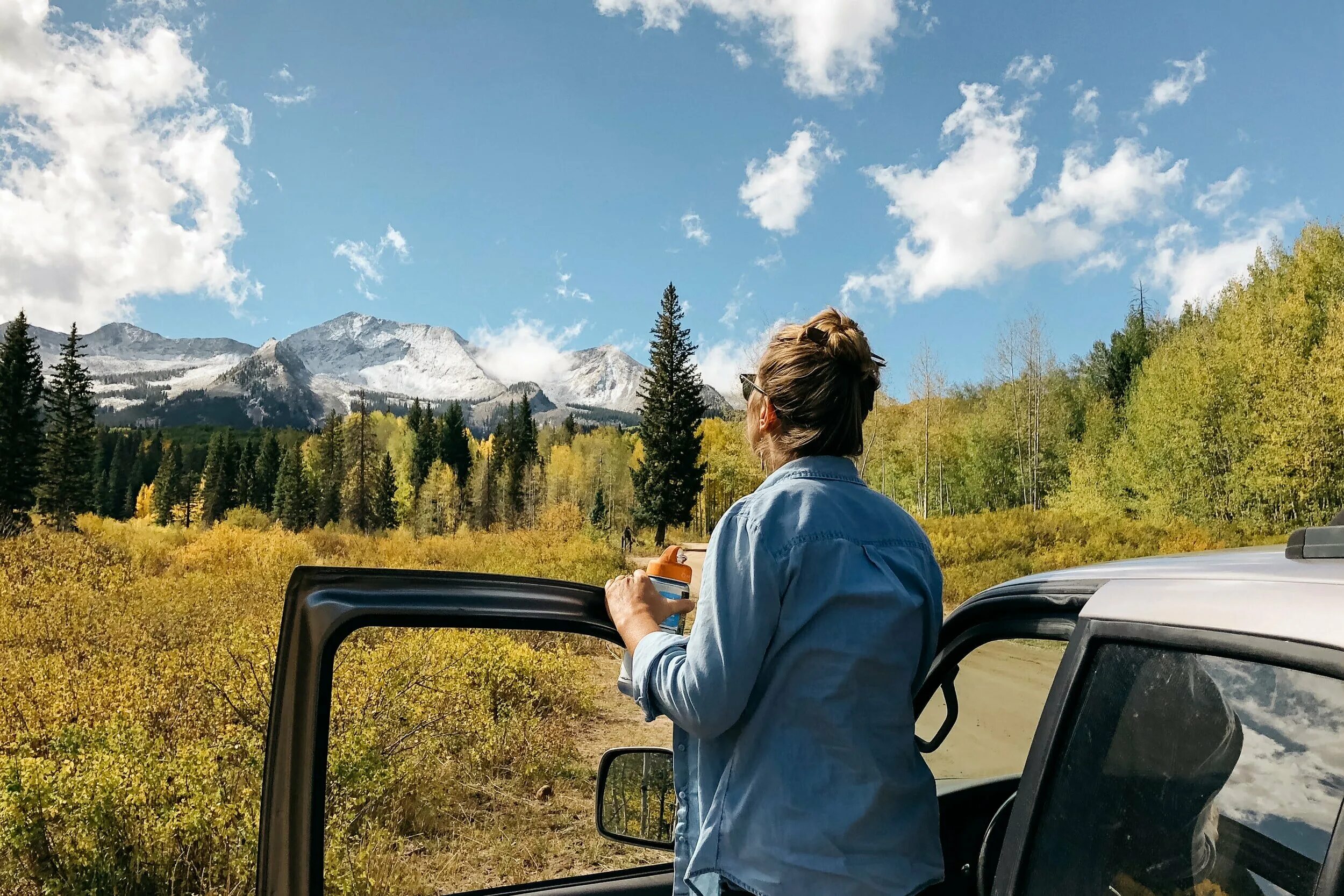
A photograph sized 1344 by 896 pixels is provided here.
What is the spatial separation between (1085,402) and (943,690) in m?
51.2

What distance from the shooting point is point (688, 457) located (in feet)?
156

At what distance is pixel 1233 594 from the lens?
928 mm

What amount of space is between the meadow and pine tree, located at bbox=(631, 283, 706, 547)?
39.8 meters

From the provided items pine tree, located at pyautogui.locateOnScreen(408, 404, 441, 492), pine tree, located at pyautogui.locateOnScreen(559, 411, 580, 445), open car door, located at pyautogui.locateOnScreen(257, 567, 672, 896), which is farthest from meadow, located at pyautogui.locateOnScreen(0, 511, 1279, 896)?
pine tree, located at pyautogui.locateOnScreen(559, 411, 580, 445)

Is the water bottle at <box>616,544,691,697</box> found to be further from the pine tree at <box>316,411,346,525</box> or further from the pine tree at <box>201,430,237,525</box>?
the pine tree at <box>201,430,237,525</box>

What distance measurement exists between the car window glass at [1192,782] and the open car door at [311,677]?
1023 millimetres

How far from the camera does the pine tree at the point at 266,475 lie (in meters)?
73.1

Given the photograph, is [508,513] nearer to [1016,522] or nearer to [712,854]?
[1016,522]

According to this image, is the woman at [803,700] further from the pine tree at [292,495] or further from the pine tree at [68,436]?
the pine tree at [292,495]

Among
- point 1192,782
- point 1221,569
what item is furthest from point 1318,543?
point 1192,782

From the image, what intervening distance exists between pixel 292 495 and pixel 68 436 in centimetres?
1998

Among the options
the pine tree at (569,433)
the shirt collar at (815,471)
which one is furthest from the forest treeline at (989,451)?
the pine tree at (569,433)

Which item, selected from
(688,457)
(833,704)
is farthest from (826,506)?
(688,457)

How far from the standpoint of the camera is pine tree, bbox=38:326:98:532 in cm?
3994
